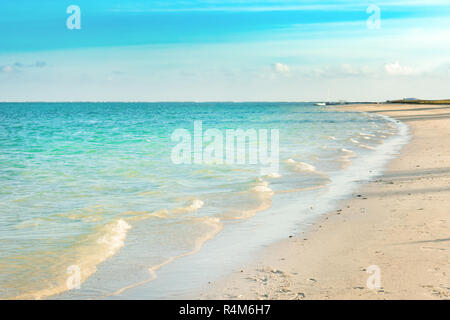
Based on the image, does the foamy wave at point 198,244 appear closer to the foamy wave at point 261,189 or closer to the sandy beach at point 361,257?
the sandy beach at point 361,257

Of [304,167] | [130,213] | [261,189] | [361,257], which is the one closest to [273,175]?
[304,167]

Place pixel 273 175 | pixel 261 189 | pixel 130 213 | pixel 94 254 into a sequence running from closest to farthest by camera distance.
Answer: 1. pixel 94 254
2. pixel 130 213
3. pixel 261 189
4. pixel 273 175

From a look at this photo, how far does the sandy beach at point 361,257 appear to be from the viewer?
18.5 feet

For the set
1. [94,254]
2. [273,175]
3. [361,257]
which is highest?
[273,175]

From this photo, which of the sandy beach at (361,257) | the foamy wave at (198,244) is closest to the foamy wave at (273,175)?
the sandy beach at (361,257)

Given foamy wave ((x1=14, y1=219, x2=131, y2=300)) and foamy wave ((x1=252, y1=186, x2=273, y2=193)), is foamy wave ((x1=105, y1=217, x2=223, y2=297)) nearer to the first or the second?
foamy wave ((x1=14, y1=219, x2=131, y2=300))

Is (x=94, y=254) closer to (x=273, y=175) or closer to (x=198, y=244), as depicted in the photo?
(x=198, y=244)

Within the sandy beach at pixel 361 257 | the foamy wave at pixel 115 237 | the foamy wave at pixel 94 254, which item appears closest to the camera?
the sandy beach at pixel 361 257

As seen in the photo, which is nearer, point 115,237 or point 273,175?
point 115,237

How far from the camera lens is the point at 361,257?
271 inches

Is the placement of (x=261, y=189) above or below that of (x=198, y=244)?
above

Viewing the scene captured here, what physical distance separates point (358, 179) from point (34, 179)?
1135 cm

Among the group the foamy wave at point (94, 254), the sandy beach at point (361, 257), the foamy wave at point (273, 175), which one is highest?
the foamy wave at point (273, 175)
